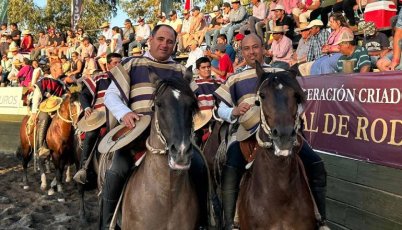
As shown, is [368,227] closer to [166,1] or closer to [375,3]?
[375,3]

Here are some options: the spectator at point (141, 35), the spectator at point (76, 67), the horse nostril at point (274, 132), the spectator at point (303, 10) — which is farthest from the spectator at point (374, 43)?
the spectator at point (141, 35)

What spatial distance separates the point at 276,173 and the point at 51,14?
45742mm

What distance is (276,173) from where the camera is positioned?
4281 millimetres

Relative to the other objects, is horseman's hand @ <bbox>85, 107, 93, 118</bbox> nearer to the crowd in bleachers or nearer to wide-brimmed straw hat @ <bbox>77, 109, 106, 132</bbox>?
wide-brimmed straw hat @ <bbox>77, 109, 106, 132</bbox>

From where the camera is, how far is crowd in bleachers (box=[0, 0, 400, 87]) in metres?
7.97

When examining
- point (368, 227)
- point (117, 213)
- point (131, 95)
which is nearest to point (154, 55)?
point (131, 95)

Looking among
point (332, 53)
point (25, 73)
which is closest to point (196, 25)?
point (25, 73)

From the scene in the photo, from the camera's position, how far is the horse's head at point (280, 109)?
3680 mm

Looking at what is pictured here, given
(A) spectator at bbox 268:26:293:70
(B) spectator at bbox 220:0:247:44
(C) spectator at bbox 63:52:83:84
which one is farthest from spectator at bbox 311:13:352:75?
(C) spectator at bbox 63:52:83:84

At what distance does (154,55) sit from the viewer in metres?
4.96

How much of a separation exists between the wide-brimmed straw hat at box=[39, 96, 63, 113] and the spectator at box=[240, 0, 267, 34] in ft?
18.6

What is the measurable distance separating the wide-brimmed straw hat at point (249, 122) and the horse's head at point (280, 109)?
1.62 ft

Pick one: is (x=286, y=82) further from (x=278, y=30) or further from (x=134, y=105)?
(x=278, y=30)

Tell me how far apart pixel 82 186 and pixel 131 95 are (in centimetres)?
436
